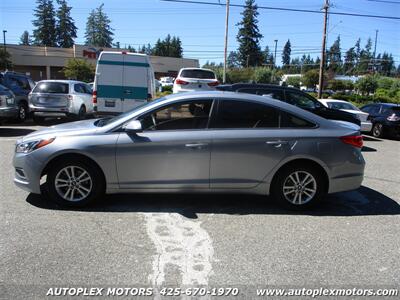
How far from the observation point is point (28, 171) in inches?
207

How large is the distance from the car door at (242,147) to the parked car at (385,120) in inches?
463

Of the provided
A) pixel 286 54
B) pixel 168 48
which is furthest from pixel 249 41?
pixel 286 54

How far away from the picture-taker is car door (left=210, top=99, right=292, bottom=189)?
17.5 feet

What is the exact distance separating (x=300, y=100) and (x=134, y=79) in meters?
5.17

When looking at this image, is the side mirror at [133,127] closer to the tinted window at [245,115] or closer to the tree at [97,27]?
the tinted window at [245,115]

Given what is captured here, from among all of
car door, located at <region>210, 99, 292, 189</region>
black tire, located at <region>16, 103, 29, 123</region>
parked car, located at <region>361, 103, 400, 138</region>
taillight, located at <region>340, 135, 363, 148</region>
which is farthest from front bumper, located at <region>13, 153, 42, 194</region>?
parked car, located at <region>361, 103, 400, 138</region>

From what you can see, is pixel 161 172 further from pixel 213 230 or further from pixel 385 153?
pixel 385 153

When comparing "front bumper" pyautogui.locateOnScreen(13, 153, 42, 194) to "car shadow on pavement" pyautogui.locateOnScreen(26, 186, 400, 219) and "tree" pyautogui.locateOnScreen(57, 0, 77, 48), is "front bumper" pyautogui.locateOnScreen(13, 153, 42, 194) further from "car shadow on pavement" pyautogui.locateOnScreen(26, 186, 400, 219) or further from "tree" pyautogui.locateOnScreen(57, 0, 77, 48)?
"tree" pyautogui.locateOnScreen(57, 0, 77, 48)

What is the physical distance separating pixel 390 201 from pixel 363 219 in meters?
1.20

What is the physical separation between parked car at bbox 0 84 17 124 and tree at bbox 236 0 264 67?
8393 centimetres

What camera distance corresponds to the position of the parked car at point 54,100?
Result: 14.1 metres

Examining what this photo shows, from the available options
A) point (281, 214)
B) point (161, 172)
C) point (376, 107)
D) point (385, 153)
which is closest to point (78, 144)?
point (161, 172)

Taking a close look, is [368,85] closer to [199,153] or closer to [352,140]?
[352,140]

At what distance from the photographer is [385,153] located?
37.9 ft
